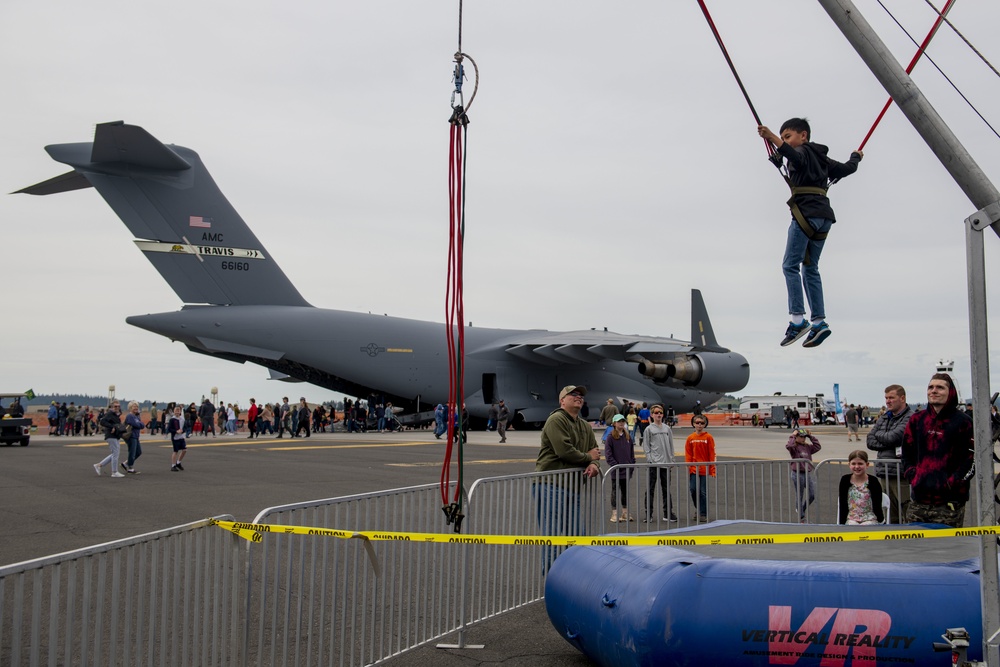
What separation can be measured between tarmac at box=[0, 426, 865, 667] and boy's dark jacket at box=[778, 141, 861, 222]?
3.16m

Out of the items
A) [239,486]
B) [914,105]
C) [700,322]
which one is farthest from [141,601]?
[700,322]

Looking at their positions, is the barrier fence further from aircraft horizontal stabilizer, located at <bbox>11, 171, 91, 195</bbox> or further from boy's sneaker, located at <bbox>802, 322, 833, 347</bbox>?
aircraft horizontal stabilizer, located at <bbox>11, 171, 91, 195</bbox>

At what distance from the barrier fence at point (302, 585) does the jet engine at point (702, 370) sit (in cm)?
2478

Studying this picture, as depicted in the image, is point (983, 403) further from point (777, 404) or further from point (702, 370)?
point (777, 404)

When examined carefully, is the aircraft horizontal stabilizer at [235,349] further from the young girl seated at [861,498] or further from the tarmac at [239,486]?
the young girl seated at [861,498]

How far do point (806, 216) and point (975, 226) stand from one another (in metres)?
1.37

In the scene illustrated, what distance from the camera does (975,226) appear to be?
12.7ft

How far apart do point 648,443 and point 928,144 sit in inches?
317

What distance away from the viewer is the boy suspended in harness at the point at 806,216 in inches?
202

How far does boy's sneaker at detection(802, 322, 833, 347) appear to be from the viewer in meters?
5.22

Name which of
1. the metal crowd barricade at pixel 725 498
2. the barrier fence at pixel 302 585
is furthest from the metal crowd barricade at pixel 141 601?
the metal crowd barricade at pixel 725 498

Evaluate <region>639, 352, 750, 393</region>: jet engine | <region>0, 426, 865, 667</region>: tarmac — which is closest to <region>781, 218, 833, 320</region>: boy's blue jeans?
<region>0, 426, 865, 667</region>: tarmac

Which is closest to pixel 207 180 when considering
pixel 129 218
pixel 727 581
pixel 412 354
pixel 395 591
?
pixel 129 218

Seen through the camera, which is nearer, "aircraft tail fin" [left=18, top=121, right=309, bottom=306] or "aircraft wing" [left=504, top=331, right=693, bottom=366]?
"aircraft tail fin" [left=18, top=121, right=309, bottom=306]
